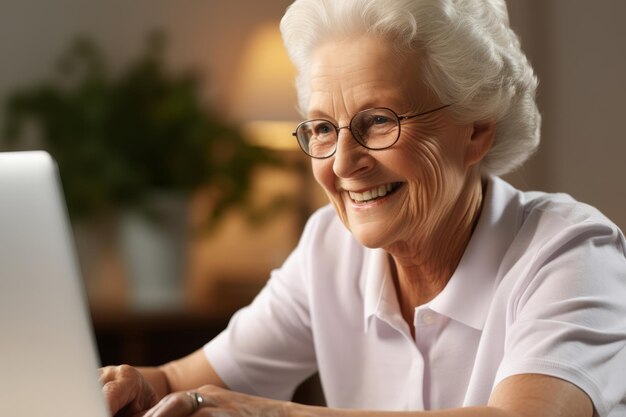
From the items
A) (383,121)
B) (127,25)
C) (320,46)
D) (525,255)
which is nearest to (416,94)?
(383,121)

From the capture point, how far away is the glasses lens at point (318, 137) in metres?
1.38

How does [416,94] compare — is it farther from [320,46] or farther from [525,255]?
[525,255]

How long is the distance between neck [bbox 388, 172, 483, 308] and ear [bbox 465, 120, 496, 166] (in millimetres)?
51

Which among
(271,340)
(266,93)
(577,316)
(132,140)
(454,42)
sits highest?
(454,42)

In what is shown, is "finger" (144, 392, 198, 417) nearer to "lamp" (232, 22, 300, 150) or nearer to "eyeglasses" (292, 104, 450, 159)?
"eyeglasses" (292, 104, 450, 159)

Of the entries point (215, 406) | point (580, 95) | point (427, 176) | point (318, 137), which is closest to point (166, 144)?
point (580, 95)

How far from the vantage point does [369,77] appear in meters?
1.31

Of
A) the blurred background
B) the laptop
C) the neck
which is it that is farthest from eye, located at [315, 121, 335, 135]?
the blurred background

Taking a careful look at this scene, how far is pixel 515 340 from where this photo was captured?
1.18 m

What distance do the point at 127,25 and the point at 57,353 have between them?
3272 mm

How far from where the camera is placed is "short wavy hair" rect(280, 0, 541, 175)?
1.32 meters

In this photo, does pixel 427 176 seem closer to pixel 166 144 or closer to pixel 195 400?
pixel 195 400

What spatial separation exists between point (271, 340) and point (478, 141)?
51 cm

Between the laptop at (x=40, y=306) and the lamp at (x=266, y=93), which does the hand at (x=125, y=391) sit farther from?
the lamp at (x=266, y=93)
